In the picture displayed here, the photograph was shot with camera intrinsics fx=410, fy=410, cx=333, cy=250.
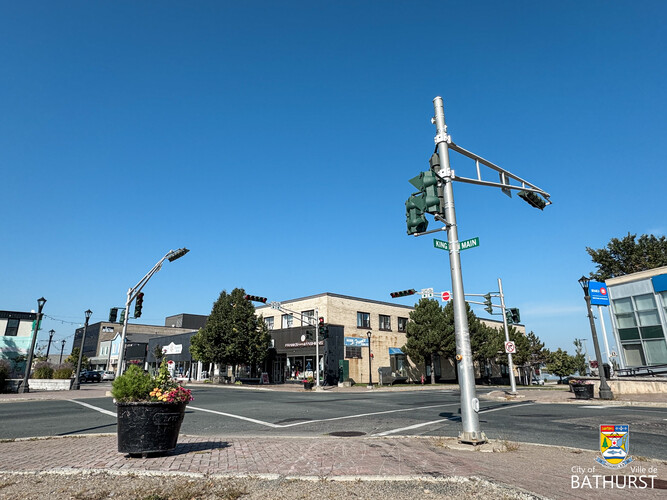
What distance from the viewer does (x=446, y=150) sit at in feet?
30.7

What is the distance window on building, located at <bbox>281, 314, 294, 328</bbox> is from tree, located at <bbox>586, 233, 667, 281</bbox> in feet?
123

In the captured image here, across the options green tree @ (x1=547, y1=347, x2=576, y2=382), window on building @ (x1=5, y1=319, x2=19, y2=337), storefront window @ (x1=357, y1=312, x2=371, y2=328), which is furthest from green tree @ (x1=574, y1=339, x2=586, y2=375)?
window on building @ (x1=5, y1=319, x2=19, y2=337)

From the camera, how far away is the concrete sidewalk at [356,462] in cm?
519

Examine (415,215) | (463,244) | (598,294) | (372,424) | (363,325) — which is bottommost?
(372,424)

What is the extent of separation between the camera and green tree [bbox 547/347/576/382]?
6281 cm

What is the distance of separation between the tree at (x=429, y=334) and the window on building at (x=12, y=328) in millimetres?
60246

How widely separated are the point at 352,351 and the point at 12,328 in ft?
183

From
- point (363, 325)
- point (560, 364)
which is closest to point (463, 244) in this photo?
point (363, 325)

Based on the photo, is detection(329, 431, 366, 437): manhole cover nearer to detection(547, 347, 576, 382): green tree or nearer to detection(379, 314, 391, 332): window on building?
detection(379, 314, 391, 332): window on building

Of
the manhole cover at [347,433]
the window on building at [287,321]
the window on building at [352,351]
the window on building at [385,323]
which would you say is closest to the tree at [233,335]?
the window on building at [287,321]

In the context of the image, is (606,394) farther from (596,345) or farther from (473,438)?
(473,438)

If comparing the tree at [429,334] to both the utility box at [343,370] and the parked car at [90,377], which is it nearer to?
the utility box at [343,370]

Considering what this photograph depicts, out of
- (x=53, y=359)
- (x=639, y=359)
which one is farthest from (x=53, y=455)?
(x=53, y=359)

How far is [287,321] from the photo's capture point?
4553cm
